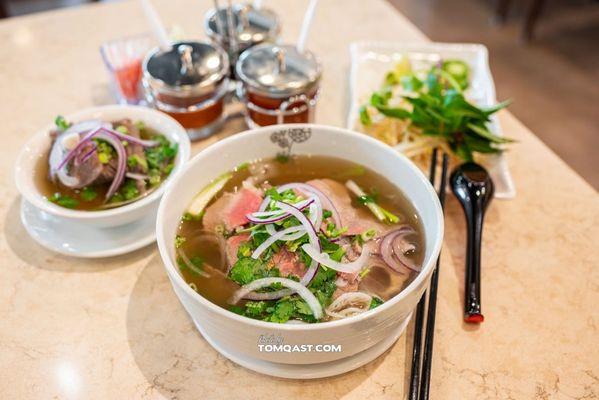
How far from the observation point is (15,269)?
1.22 metres

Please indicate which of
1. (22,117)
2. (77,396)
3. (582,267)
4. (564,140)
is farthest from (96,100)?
(564,140)

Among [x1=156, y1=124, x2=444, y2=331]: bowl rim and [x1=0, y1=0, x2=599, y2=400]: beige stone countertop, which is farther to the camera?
[x1=0, y1=0, x2=599, y2=400]: beige stone countertop

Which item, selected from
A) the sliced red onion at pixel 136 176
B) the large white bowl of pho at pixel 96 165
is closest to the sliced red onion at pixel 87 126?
the large white bowl of pho at pixel 96 165

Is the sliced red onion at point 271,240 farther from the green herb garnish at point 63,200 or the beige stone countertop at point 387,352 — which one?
the green herb garnish at point 63,200

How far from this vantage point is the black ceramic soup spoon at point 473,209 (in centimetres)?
111

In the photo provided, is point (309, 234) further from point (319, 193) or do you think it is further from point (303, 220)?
point (319, 193)

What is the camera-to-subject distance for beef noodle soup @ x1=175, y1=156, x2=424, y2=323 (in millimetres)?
976

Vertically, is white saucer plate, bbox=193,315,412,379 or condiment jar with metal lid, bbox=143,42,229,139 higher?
condiment jar with metal lid, bbox=143,42,229,139

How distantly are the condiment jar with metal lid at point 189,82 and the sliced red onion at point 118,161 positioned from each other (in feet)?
0.79

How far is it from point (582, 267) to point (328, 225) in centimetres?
64

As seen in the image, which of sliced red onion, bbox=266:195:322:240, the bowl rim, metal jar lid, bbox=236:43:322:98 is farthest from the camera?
metal jar lid, bbox=236:43:322:98

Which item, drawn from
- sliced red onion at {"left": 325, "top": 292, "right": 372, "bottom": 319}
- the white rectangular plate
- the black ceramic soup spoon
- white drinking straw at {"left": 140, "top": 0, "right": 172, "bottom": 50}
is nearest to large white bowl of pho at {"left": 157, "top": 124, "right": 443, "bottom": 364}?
sliced red onion at {"left": 325, "top": 292, "right": 372, "bottom": 319}

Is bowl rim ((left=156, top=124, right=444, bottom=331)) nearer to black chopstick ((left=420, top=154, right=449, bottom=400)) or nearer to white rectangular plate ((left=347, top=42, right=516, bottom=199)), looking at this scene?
black chopstick ((left=420, top=154, right=449, bottom=400))

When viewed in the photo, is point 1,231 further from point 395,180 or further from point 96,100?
point 395,180
